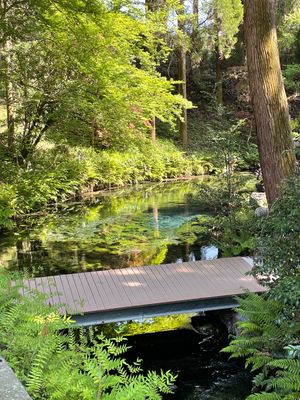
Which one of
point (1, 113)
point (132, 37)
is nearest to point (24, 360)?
point (132, 37)

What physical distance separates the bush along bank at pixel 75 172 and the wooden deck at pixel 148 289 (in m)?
2.65

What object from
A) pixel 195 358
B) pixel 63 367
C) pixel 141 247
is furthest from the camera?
pixel 141 247

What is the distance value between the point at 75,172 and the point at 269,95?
9.01 meters

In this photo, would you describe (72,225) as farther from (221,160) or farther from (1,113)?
(1,113)

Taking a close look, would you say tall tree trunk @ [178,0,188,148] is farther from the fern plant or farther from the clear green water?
the fern plant

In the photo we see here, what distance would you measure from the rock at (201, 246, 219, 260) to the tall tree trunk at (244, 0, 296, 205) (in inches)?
127

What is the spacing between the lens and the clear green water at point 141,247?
16.5ft

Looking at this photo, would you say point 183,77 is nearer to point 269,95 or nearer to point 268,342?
point 269,95

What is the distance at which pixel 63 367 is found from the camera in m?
2.09

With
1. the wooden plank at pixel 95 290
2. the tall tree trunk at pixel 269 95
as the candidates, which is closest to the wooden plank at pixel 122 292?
the wooden plank at pixel 95 290

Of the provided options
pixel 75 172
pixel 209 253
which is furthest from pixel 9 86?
pixel 209 253

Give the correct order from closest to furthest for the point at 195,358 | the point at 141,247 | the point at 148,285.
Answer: the point at 195,358, the point at 148,285, the point at 141,247

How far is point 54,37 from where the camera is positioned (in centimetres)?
876

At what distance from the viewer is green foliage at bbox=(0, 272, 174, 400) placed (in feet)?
5.90
